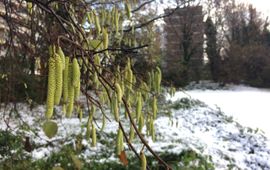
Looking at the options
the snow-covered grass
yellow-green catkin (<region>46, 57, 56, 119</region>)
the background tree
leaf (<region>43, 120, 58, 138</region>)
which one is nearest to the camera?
yellow-green catkin (<region>46, 57, 56, 119</region>)

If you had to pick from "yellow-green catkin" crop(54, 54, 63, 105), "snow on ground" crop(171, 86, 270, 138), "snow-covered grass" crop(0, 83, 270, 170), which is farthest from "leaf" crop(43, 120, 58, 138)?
"snow on ground" crop(171, 86, 270, 138)

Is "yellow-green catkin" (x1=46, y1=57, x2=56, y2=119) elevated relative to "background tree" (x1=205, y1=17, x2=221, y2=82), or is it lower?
lower

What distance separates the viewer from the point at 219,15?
2747 centimetres

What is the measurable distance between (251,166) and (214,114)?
4.87 m

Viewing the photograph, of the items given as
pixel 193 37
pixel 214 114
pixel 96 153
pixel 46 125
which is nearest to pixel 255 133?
pixel 214 114

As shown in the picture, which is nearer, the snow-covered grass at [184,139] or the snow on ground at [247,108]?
the snow-covered grass at [184,139]

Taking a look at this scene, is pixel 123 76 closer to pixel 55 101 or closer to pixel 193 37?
pixel 55 101

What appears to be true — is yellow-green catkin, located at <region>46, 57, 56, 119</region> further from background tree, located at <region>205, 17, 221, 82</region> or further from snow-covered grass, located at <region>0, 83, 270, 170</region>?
background tree, located at <region>205, 17, 221, 82</region>

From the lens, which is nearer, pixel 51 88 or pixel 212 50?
pixel 51 88

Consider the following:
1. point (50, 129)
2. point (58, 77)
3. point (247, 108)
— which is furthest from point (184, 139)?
point (247, 108)

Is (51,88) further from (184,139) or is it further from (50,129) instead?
(184,139)

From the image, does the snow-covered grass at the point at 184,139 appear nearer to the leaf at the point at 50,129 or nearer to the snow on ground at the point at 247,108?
the snow on ground at the point at 247,108

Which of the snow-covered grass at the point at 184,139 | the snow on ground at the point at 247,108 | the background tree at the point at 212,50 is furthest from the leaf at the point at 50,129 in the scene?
the background tree at the point at 212,50

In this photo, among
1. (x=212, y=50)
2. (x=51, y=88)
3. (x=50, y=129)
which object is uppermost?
(x=212, y=50)
